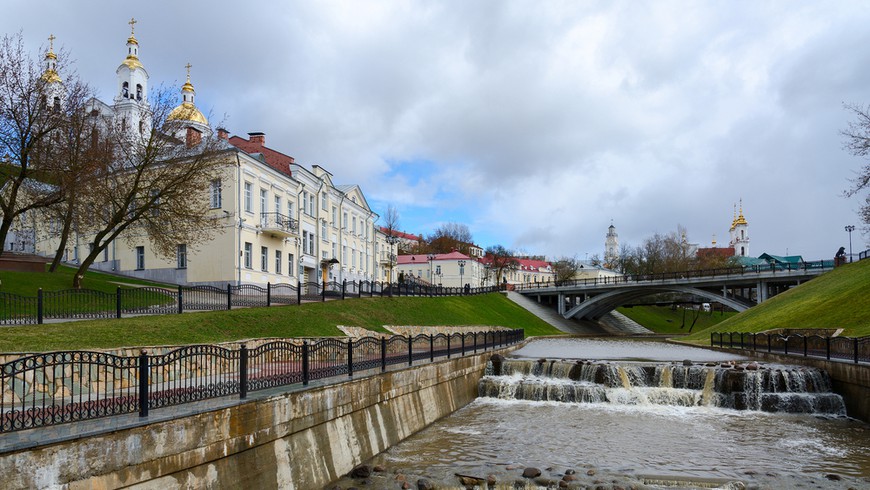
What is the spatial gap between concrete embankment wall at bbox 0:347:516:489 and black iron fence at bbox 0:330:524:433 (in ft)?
2.06

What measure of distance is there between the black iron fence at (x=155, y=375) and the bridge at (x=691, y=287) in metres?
47.0

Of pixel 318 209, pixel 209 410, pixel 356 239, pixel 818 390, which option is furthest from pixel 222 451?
pixel 356 239

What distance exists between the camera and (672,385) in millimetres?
19844

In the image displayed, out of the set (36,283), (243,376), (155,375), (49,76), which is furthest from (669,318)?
(243,376)

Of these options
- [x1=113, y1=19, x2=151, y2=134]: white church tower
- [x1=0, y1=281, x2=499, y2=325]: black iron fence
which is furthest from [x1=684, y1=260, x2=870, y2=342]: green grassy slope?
[x1=113, y1=19, x2=151, y2=134]: white church tower

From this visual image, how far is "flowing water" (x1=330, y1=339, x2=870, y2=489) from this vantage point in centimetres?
1125

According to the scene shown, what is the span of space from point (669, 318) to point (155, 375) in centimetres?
8932

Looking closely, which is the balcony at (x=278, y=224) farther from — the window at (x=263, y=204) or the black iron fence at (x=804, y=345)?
the black iron fence at (x=804, y=345)

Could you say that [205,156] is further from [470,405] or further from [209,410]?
[209,410]

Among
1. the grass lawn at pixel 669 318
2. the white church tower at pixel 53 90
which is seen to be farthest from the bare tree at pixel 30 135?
the grass lawn at pixel 669 318

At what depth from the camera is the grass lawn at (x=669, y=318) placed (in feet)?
273

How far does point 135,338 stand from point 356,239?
4263cm

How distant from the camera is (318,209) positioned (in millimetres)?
49625

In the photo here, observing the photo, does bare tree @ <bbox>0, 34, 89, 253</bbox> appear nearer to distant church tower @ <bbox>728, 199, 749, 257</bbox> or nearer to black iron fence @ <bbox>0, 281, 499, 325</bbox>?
black iron fence @ <bbox>0, 281, 499, 325</bbox>
